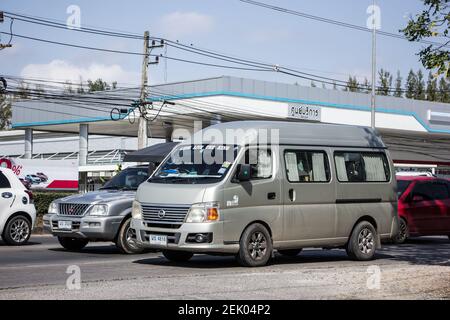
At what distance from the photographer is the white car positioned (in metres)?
16.9

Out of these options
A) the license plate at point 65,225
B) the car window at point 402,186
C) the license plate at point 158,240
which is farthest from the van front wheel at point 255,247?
the car window at point 402,186

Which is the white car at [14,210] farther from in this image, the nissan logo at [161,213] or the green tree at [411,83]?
the green tree at [411,83]

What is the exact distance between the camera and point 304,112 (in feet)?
154

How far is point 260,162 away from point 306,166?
1.10 metres

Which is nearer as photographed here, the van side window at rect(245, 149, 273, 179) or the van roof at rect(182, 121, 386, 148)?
the van side window at rect(245, 149, 273, 179)

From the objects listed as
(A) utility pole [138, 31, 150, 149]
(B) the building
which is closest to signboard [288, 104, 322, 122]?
(B) the building

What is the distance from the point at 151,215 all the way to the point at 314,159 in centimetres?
319

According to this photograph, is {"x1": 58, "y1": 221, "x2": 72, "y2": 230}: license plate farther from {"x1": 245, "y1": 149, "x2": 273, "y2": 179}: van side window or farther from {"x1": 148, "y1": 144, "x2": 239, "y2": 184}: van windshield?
{"x1": 245, "y1": 149, "x2": 273, "y2": 179}: van side window

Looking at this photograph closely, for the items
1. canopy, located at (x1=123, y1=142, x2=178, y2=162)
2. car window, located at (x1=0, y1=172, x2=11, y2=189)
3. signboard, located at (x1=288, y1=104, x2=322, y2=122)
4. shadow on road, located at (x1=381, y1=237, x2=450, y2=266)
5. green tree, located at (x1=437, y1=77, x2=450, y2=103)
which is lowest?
shadow on road, located at (x1=381, y1=237, x2=450, y2=266)

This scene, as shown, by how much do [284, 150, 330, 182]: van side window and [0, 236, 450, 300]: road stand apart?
1.53 metres

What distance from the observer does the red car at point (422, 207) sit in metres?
20.3

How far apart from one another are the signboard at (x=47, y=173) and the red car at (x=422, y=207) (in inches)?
1110

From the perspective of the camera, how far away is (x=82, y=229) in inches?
600
